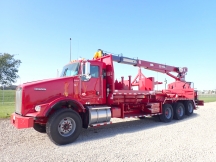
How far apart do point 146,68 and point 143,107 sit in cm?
242

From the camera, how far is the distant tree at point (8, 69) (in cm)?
2800

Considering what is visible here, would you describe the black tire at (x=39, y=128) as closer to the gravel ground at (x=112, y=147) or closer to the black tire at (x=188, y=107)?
the gravel ground at (x=112, y=147)

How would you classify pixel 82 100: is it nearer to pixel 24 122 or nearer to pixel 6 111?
pixel 24 122

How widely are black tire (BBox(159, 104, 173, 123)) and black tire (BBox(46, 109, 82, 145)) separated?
5.65m

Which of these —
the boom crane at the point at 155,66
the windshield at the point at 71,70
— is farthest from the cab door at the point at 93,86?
the boom crane at the point at 155,66

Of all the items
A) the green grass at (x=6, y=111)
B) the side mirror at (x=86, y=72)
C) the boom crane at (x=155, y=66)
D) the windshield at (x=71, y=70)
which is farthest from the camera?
the green grass at (x=6, y=111)

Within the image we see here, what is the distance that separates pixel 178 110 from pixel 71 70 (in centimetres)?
748

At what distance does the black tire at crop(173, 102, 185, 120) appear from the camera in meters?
10.8

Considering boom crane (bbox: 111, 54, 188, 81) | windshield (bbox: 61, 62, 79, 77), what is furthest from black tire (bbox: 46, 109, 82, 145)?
boom crane (bbox: 111, 54, 188, 81)

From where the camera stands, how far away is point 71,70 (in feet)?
23.3

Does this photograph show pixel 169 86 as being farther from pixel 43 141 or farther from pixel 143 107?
pixel 43 141

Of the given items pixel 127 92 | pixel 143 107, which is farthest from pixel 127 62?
pixel 143 107

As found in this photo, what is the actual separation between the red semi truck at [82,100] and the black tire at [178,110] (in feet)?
1.46

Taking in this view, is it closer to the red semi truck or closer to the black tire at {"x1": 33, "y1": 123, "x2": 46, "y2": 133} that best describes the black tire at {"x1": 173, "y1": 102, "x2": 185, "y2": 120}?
the red semi truck
